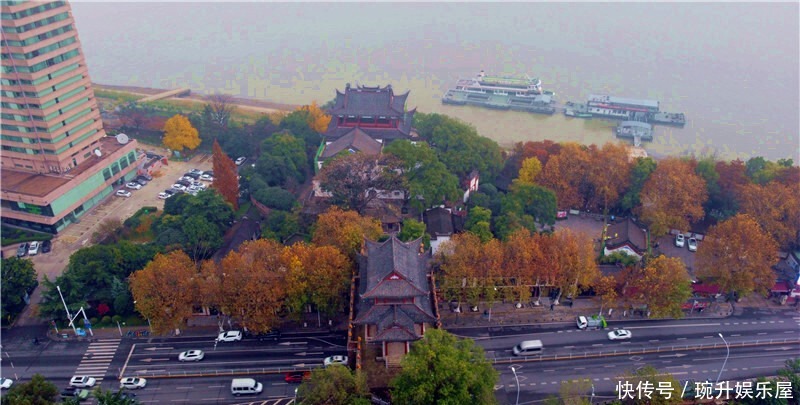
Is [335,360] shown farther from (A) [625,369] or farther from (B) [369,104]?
(B) [369,104]

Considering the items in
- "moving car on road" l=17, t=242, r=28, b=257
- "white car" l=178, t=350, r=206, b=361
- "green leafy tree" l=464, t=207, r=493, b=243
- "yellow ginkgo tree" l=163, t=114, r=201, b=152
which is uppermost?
"yellow ginkgo tree" l=163, t=114, r=201, b=152

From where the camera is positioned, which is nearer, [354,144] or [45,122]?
[45,122]

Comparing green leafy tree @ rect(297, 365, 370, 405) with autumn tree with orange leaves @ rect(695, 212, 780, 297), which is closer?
green leafy tree @ rect(297, 365, 370, 405)

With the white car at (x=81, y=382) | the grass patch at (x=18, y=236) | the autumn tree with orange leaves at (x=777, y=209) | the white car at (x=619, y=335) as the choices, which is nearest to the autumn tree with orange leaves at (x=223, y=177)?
the grass patch at (x=18, y=236)

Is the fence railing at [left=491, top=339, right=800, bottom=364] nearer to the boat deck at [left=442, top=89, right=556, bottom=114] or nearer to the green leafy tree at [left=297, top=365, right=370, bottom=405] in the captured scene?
the green leafy tree at [left=297, top=365, right=370, bottom=405]

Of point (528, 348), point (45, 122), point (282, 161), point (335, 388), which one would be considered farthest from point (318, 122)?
point (335, 388)

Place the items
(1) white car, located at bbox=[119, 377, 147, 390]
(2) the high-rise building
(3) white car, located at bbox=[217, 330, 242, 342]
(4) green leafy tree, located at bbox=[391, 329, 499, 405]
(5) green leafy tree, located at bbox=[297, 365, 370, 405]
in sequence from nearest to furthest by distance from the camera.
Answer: (4) green leafy tree, located at bbox=[391, 329, 499, 405]
(5) green leafy tree, located at bbox=[297, 365, 370, 405]
(1) white car, located at bbox=[119, 377, 147, 390]
(3) white car, located at bbox=[217, 330, 242, 342]
(2) the high-rise building

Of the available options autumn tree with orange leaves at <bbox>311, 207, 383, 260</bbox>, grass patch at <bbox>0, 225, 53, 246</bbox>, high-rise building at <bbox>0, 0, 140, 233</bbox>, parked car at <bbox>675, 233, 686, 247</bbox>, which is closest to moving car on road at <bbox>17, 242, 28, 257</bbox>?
grass patch at <bbox>0, 225, 53, 246</bbox>

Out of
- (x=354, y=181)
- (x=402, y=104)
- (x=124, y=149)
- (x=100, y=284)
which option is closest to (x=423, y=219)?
(x=354, y=181)
